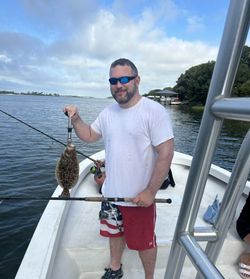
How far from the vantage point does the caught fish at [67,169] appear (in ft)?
8.79

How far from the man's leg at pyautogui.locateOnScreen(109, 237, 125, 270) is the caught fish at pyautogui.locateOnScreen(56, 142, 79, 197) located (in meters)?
0.63

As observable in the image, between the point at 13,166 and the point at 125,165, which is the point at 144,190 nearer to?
the point at 125,165

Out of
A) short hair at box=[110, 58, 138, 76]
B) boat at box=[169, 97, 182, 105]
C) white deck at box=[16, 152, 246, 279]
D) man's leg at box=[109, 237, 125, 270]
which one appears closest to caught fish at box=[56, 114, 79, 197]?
white deck at box=[16, 152, 246, 279]

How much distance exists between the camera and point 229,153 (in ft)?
57.4

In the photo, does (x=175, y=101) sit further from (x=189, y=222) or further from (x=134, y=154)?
(x=189, y=222)

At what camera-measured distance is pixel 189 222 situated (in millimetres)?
905

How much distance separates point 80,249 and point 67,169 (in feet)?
2.81

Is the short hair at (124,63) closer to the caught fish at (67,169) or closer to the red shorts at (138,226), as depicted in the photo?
the caught fish at (67,169)

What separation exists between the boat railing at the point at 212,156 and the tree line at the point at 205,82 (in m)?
0.06

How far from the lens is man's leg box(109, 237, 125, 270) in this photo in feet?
8.91

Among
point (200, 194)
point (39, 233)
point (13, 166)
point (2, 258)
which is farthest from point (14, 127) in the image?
point (200, 194)

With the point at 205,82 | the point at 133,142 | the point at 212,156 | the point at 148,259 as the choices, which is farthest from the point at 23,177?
the point at 205,82

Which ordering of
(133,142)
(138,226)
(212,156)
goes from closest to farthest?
(212,156)
(133,142)
(138,226)

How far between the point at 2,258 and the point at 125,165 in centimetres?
381
